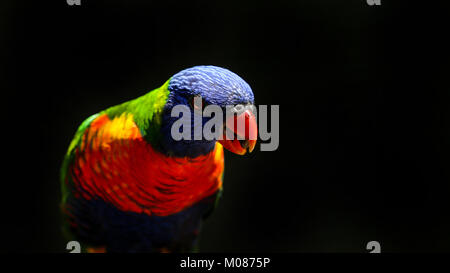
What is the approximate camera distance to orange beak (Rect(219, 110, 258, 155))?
141 cm

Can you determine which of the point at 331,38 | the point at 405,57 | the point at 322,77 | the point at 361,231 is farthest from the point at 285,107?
the point at 361,231

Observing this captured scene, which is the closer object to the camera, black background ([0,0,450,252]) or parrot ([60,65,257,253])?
parrot ([60,65,257,253])

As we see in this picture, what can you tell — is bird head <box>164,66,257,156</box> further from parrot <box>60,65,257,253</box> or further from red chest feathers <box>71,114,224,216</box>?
red chest feathers <box>71,114,224,216</box>

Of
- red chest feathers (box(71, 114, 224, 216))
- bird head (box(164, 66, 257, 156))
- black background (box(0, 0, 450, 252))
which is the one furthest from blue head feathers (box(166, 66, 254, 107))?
black background (box(0, 0, 450, 252))

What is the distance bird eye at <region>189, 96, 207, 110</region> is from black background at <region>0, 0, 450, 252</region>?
0.86 metres

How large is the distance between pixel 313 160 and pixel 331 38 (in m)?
0.71

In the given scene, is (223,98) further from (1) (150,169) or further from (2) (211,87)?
(1) (150,169)

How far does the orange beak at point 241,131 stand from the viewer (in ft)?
4.62

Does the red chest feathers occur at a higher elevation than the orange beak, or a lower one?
lower

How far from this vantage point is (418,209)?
7.75ft

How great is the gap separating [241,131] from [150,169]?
0.42m

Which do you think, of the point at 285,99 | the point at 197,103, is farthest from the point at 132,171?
the point at 285,99

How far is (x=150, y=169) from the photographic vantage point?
1.60 m

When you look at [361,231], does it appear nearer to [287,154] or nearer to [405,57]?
[287,154]
